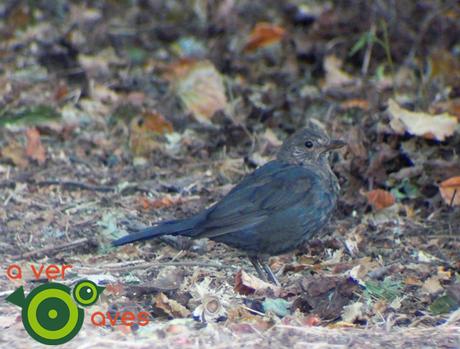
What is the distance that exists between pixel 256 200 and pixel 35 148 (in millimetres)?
2126

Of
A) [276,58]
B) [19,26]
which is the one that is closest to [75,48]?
[19,26]

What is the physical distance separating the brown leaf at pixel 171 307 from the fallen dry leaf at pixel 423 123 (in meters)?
2.62

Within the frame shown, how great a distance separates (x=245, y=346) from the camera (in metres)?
4.28

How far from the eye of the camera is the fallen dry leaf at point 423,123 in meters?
6.74

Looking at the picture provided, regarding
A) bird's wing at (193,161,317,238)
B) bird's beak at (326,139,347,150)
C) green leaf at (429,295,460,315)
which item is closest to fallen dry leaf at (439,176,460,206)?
bird's beak at (326,139,347,150)

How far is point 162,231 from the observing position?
5.56 meters

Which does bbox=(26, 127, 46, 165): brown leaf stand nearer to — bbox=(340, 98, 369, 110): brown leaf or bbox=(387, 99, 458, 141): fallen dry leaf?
bbox=(340, 98, 369, 110): brown leaf

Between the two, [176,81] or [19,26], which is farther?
[19,26]

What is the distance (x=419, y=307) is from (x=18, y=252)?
221cm

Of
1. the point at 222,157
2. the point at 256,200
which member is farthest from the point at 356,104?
the point at 256,200

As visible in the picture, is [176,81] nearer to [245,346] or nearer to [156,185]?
[156,185]

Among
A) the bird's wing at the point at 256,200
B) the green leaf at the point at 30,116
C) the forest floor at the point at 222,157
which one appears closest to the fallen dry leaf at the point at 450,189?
the forest floor at the point at 222,157

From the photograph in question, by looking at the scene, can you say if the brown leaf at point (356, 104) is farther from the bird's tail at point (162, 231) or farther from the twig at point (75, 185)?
the bird's tail at point (162, 231)

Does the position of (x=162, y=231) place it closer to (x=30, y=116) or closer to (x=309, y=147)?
(x=309, y=147)
